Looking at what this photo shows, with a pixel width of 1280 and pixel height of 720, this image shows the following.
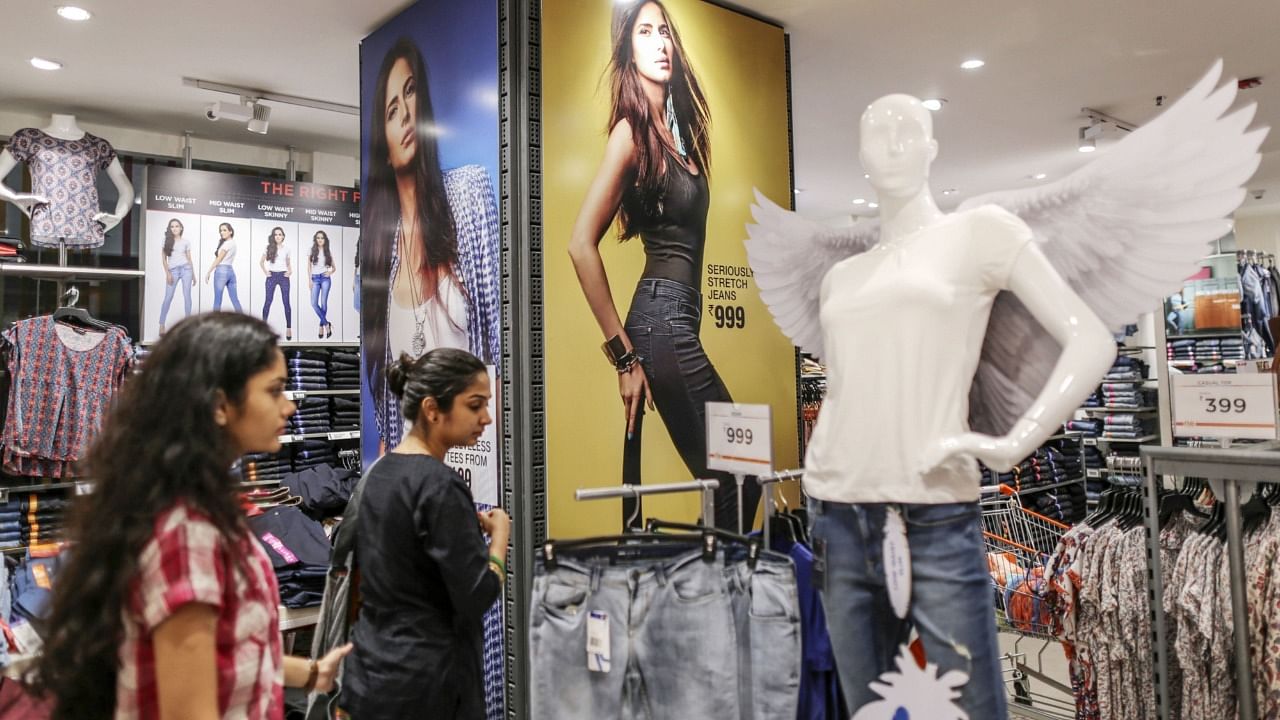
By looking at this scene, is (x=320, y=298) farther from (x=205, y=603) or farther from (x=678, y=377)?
(x=205, y=603)

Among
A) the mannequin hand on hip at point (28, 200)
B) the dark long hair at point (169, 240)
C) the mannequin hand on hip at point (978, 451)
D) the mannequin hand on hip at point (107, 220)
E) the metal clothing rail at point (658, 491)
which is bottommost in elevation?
the metal clothing rail at point (658, 491)

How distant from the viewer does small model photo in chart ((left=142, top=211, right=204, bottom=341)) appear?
16.9ft

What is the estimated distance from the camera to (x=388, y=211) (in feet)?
12.7

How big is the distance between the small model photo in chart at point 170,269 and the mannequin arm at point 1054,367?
488cm

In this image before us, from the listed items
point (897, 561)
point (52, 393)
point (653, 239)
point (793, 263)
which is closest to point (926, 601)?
point (897, 561)

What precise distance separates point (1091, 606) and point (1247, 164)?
57.4 inches

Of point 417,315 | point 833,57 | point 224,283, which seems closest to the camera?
point 417,315

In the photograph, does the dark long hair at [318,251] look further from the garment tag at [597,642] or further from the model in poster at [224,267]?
the garment tag at [597,642]

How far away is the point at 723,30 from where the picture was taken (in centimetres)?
364

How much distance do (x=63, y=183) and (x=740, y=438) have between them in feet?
15.0

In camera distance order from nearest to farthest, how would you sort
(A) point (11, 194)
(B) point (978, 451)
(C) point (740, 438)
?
(B) point (978, 451), (C) point (740, 438), (A) point (11, 194)

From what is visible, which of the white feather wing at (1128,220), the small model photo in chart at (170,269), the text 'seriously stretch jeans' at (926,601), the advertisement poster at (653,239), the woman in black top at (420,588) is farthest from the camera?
the small model photo in chart at (170,269)

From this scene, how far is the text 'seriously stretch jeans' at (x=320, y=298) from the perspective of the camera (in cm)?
569

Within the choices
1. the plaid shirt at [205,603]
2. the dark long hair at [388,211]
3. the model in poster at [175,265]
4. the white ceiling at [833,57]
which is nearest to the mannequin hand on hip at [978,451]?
the plaid shirt at [205,603]
